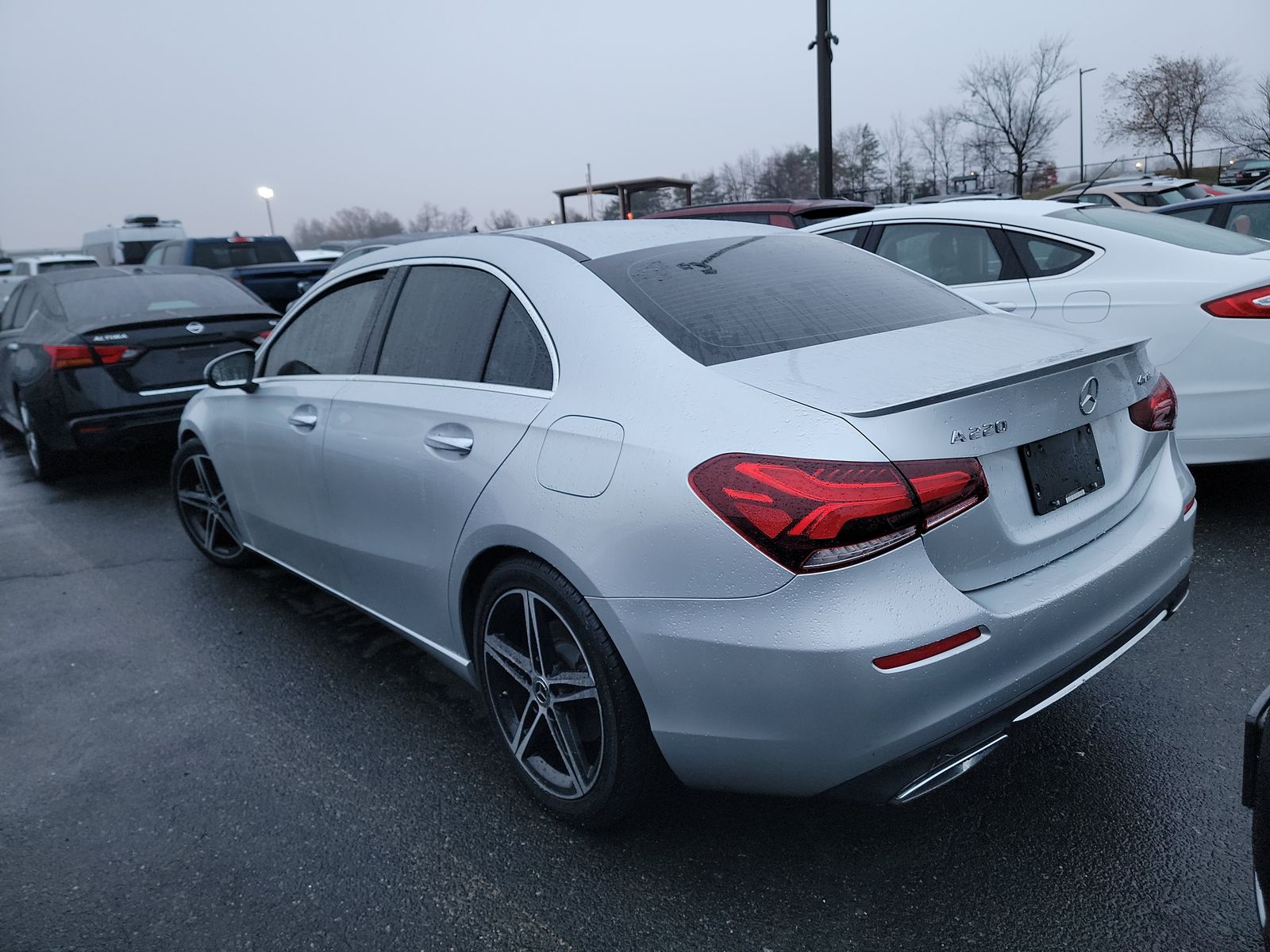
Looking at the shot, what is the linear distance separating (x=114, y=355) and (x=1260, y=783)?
7000 millimetres

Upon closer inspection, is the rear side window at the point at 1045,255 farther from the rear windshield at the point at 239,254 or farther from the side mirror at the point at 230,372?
the rear windshield at the point at 239,254

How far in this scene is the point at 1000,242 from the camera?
5.17m

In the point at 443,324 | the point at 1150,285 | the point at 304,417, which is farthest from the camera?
the point at 1150,285

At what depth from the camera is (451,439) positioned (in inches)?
109

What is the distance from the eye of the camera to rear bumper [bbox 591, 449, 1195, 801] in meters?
1.94

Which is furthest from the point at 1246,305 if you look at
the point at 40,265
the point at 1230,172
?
the point at 1230,172

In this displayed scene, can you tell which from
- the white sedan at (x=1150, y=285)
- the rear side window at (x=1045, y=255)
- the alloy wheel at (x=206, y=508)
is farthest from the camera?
the rear side window at (x=1045, y=255)

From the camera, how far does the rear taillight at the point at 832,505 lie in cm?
194

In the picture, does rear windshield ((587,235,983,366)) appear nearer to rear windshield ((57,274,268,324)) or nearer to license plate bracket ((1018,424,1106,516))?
license plate bracket ((1018,424,1106,516))

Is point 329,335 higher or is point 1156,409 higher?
point 329,335

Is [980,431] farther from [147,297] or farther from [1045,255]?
[147,297]

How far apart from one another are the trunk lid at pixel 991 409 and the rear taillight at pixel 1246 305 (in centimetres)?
208

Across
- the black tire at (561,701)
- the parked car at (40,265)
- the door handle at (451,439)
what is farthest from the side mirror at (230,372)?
the parked car at (40,265)

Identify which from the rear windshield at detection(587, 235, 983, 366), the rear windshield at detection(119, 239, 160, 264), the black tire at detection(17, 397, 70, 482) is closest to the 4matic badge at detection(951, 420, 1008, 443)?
the rear windshield at detection(587, 235, 983, 366)
